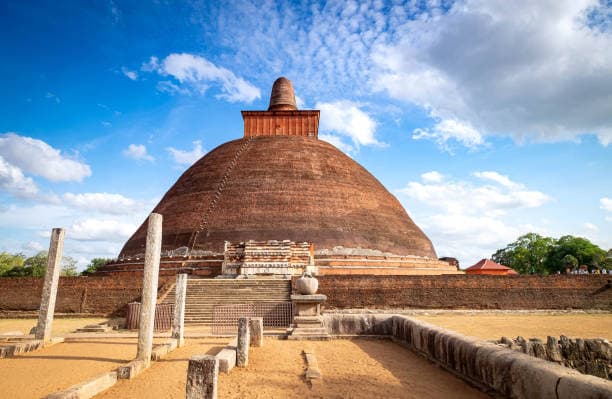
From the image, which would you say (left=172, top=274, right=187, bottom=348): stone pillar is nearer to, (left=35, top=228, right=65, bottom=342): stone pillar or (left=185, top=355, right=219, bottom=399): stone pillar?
(left=35, top=228, right=65, bottom=342): stone pillar

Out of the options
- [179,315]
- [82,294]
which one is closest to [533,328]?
[179,315]

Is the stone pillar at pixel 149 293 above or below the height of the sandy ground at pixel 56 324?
above

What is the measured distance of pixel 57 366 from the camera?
527 centimetres

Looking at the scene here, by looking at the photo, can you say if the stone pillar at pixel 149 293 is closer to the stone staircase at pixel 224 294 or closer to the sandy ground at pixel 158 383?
the sandy ground at pixel 158 383

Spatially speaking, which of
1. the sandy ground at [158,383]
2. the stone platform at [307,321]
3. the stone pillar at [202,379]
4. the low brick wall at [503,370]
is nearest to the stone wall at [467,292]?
the stone platform at [307,321]

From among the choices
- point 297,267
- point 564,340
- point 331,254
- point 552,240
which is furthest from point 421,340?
point 552,240

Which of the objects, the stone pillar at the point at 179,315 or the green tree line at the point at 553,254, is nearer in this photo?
the stone pillar at the point at 179,315

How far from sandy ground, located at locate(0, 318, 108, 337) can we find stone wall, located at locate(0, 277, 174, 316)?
60 centimetres

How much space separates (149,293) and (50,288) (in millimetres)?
3268

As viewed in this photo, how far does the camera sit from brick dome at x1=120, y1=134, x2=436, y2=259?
17.3m

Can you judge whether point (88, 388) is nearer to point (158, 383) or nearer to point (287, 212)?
point (158, 383)

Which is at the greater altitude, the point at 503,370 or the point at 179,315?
the point at 179,315

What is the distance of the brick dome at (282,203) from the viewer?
682 inches

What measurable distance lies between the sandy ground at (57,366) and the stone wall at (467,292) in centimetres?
721
